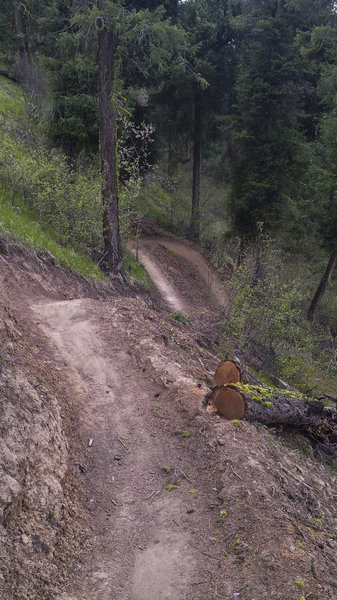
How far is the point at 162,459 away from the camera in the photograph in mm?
5570

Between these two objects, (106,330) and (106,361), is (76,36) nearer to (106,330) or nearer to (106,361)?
(106,330)

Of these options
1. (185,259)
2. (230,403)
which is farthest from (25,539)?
(185,259)

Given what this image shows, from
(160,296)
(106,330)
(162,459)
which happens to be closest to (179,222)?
(160,296)

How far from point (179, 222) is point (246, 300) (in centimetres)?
1404

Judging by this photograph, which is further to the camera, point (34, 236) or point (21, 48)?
point (21, 48)

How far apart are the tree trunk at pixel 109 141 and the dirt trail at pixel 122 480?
16.8ft

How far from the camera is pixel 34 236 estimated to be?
10852 mm

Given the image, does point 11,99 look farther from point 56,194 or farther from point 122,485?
point 122,485

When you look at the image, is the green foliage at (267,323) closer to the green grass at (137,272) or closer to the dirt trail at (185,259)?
the dirt trail at (185,259)

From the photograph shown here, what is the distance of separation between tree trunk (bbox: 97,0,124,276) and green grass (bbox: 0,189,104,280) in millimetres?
880

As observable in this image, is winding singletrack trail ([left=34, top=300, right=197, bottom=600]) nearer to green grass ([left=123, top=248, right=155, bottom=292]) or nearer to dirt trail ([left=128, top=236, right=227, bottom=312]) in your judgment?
green grass ([left=123, top=248, right=155, bottom=292])

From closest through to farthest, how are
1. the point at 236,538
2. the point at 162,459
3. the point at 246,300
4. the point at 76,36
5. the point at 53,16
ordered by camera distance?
the point at 236,538, the point at 162,459, the point at 76,36, the point at 246,300, the point at 53,16

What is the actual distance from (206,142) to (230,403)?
21.6 meters

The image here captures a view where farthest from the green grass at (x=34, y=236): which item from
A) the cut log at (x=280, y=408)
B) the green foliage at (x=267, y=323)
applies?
the cut log at (x=280, y=408)
